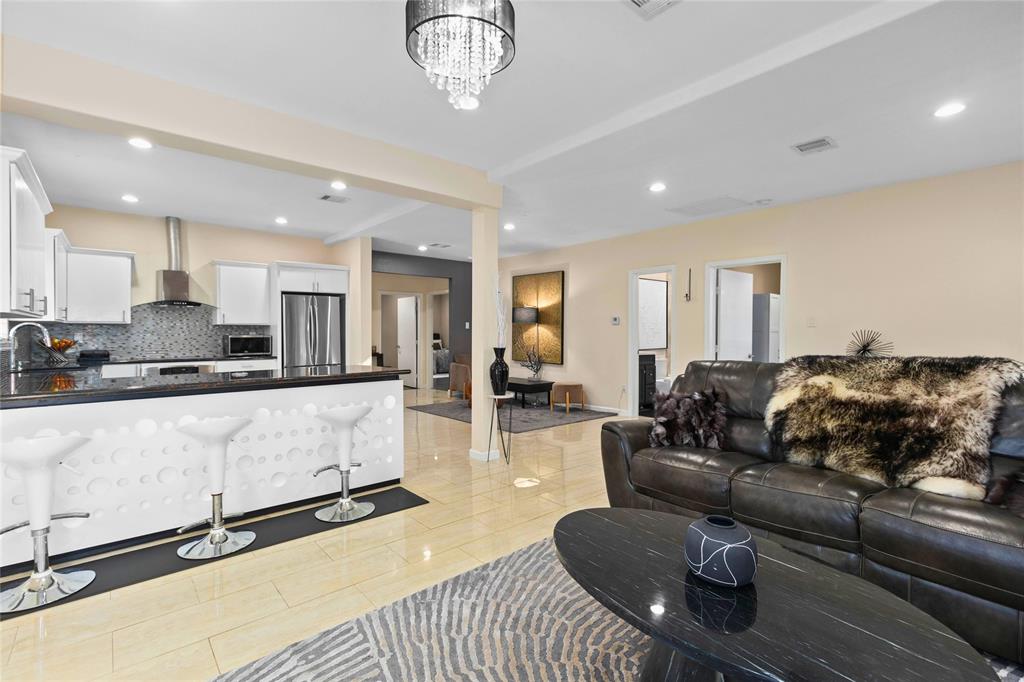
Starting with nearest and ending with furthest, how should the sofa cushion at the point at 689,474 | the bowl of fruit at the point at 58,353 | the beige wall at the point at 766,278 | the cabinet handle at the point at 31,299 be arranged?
1. the sofa cushion at the point at 689,474
2. the cabinet handle at the point at 31,299
3. the bowl of fruit at the point at 58,353
4. the beige wall at the point at 766,278

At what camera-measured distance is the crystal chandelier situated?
5.96 ft

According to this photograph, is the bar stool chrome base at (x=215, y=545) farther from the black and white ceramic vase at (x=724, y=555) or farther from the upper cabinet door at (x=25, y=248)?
the black and white ceramic vase at (x=724, y=555)

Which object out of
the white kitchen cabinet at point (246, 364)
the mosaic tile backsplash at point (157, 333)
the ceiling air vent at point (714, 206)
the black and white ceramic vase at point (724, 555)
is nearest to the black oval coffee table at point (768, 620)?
the black and white ceramic vase at point (724, 555)

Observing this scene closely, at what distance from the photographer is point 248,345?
247 inches

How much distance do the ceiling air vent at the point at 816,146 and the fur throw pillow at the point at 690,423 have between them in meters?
2.11

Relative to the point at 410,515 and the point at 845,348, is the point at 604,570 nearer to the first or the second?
the point at 410,515

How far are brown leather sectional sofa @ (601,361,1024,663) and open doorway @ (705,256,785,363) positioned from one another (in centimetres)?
292

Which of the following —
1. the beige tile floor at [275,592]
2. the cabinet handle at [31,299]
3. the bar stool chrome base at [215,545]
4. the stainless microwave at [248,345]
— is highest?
the cabinet handle at [31,299]

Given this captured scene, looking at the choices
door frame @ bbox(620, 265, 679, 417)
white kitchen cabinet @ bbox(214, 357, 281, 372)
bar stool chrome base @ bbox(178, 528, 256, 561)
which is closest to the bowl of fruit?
white kitchen cabinet @ bbox(214, 357, 281, 372)

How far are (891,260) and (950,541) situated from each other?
12.2 feet

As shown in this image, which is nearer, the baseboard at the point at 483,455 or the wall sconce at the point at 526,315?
the baseboard at the point at 483,455

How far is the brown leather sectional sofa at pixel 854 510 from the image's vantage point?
1.72m

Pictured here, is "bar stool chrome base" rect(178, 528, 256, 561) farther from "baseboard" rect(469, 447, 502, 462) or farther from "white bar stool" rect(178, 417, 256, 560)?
"baseboard" rect(469, 447, 502, 462)

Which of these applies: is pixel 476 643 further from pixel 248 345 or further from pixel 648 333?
pixel 648 333
